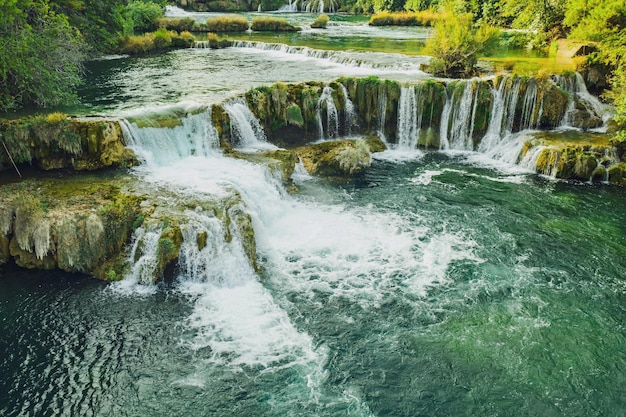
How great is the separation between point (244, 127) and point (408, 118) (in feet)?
27.4

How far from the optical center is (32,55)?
1672cm

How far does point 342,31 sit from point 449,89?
97.3 ft

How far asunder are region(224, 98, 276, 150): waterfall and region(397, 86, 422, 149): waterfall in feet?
22.4

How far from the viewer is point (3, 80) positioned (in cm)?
1630

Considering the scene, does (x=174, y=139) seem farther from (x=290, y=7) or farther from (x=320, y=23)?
(x=290, y=7)

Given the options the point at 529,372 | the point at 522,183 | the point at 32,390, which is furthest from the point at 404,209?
the point at 32,390

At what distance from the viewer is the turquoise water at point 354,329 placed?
9227mm

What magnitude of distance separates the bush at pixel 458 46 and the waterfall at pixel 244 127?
38.0ft

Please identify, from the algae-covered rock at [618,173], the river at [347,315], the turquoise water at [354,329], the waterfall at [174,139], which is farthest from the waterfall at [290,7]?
the turquoise water at [354,329]

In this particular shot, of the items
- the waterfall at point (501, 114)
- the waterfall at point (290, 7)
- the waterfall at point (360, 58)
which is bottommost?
the waterfall at point (501, 114)

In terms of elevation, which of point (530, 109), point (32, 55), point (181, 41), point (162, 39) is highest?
point (162, 39)

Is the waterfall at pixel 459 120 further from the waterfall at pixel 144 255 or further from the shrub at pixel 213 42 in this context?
the shrub at pixel 213 42

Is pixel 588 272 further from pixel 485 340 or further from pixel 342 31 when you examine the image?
pixel 342 31

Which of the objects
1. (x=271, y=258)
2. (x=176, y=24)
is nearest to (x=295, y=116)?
(x=271, y=258)
